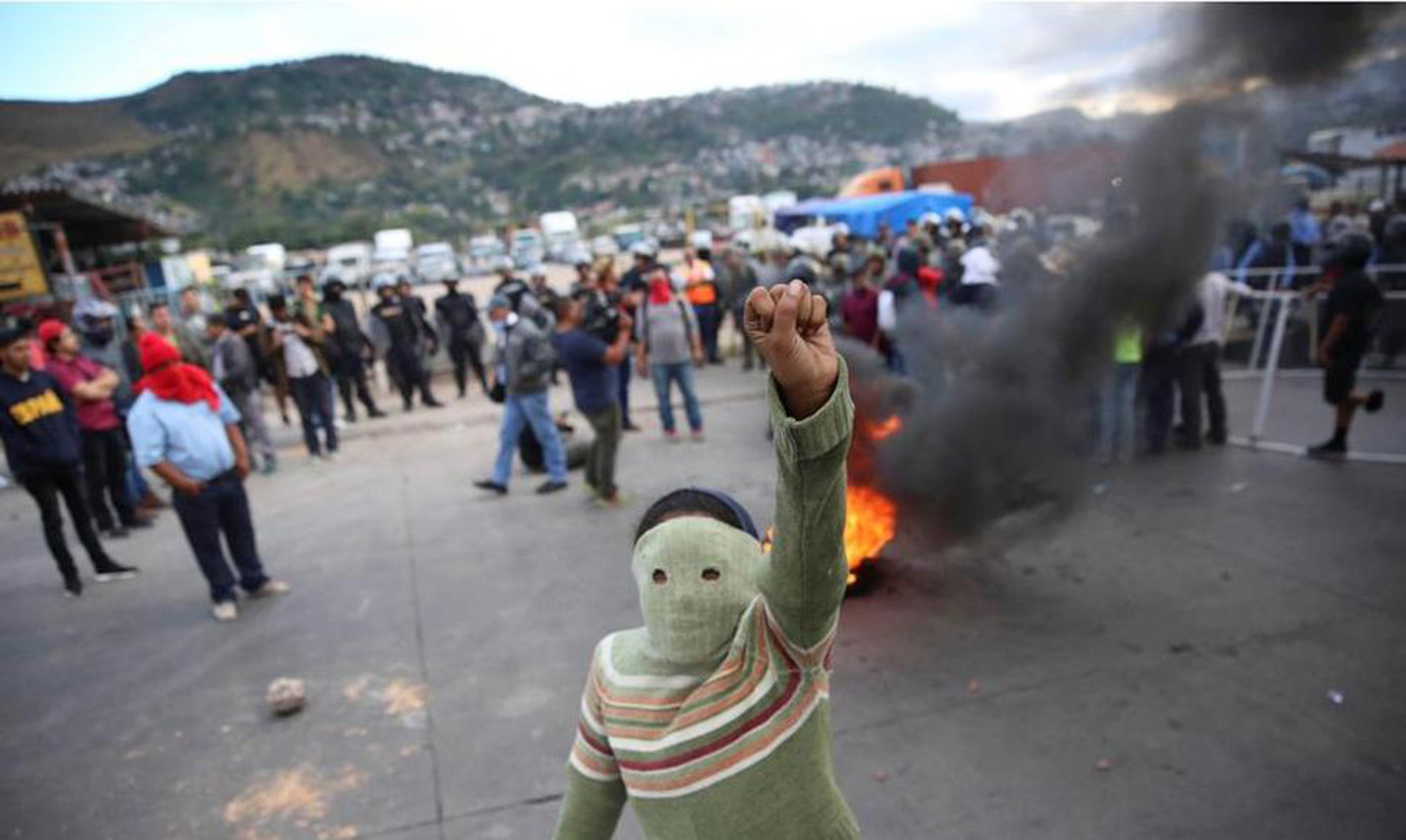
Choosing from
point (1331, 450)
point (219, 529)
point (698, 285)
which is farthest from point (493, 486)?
point (1331, 450)

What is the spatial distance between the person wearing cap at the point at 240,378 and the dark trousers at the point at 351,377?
152 cm

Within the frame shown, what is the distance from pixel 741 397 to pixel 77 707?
7.08m

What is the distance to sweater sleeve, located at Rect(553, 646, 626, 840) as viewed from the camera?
1390 mm

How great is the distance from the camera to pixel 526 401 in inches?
267

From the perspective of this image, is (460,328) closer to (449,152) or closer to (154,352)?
(154,352)

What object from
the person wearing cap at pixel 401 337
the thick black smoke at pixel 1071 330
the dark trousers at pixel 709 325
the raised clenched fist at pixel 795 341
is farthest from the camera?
the dark trousers at pixel 709 325

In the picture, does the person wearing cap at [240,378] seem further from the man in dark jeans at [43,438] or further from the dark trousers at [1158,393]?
the dark trousers at [1158,393]

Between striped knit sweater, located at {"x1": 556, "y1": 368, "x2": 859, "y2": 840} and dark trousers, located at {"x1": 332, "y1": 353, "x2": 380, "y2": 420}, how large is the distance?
31.1 ft

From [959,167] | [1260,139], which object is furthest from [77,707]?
[959,167]

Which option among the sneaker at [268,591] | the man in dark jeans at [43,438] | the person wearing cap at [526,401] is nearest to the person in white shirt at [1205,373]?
the person wearing cap at [526,401]

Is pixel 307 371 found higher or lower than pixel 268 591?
higher

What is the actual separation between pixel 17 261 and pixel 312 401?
21.5ft

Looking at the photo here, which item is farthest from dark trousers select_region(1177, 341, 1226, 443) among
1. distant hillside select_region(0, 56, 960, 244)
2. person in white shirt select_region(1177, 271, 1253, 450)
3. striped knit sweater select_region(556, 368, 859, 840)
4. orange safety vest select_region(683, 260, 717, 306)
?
distant hillside select_region(0, 56, 960, 244)

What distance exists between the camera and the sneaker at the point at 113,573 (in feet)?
19.4
